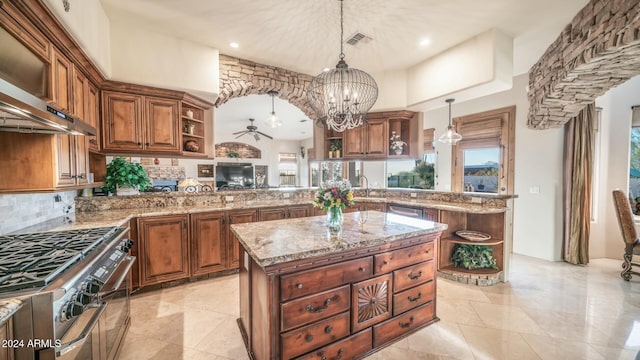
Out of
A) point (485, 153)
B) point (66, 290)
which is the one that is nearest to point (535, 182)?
point (485, 153)

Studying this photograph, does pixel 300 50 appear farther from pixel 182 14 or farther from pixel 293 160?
pixel 293 160

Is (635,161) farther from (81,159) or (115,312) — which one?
(81,159)

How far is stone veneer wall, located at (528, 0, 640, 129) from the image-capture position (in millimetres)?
1804

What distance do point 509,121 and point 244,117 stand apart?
629 centimetres

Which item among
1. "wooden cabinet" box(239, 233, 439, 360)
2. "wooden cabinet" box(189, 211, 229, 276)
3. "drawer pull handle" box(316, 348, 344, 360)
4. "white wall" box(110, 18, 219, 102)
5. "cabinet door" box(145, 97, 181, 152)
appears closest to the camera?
"wooden cabinet" box(239, 233, 439, 360)

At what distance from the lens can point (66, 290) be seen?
43.1 inches

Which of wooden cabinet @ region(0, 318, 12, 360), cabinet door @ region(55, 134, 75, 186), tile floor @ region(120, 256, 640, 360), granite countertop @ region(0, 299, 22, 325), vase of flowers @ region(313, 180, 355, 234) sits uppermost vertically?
cabinet door @ region(55, 134, 75, 186)

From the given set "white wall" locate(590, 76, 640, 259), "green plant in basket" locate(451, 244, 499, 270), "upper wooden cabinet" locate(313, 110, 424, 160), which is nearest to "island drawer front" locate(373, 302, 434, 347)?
"green plant in basket" locate(451, 244, 499, 270)

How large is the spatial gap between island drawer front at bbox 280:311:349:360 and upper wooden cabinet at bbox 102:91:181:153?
9.28 feet

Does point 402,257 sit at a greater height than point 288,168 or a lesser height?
lesser

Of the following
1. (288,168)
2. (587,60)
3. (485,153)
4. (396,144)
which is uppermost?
(587,60)

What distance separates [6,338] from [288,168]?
10.0 meters

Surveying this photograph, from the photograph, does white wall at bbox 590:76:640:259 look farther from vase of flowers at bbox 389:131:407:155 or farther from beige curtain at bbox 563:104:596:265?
vase of flowers at bbox 389:131:407:155

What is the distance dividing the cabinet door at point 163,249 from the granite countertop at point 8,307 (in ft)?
7.11
